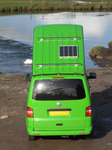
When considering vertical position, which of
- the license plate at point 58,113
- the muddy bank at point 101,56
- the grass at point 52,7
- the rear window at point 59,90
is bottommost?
the grass at point 52,7

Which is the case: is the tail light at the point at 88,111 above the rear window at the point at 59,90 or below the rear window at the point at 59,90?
below

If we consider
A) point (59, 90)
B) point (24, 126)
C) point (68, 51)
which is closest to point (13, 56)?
point (24, 126)

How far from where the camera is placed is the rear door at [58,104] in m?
8.52

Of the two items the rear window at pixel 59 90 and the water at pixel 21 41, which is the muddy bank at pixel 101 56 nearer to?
the water at pixel 21 41

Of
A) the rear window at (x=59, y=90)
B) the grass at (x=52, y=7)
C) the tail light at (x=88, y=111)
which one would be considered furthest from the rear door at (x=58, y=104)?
the grass at (x=52, y=7)

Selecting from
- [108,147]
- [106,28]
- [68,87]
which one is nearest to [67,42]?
[68,87]

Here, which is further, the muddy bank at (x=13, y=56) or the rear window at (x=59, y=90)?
the muddy bank at (x=13, y=56)

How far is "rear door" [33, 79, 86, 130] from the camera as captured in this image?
8516 mm

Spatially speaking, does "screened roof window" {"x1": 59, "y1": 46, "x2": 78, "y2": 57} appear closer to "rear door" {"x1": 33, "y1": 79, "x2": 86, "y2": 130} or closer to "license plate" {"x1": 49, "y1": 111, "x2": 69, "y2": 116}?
"rear door" {"x1": 33, "y1": 79, "x2": 86, "y2": 130}

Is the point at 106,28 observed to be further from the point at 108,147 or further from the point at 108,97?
the point at 108,147

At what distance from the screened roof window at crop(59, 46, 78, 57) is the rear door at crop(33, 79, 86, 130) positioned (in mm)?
1360

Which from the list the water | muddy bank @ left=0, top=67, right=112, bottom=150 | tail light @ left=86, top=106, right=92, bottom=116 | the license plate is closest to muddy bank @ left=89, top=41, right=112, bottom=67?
the water

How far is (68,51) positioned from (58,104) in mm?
1944

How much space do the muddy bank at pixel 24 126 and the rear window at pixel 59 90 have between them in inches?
60.4
